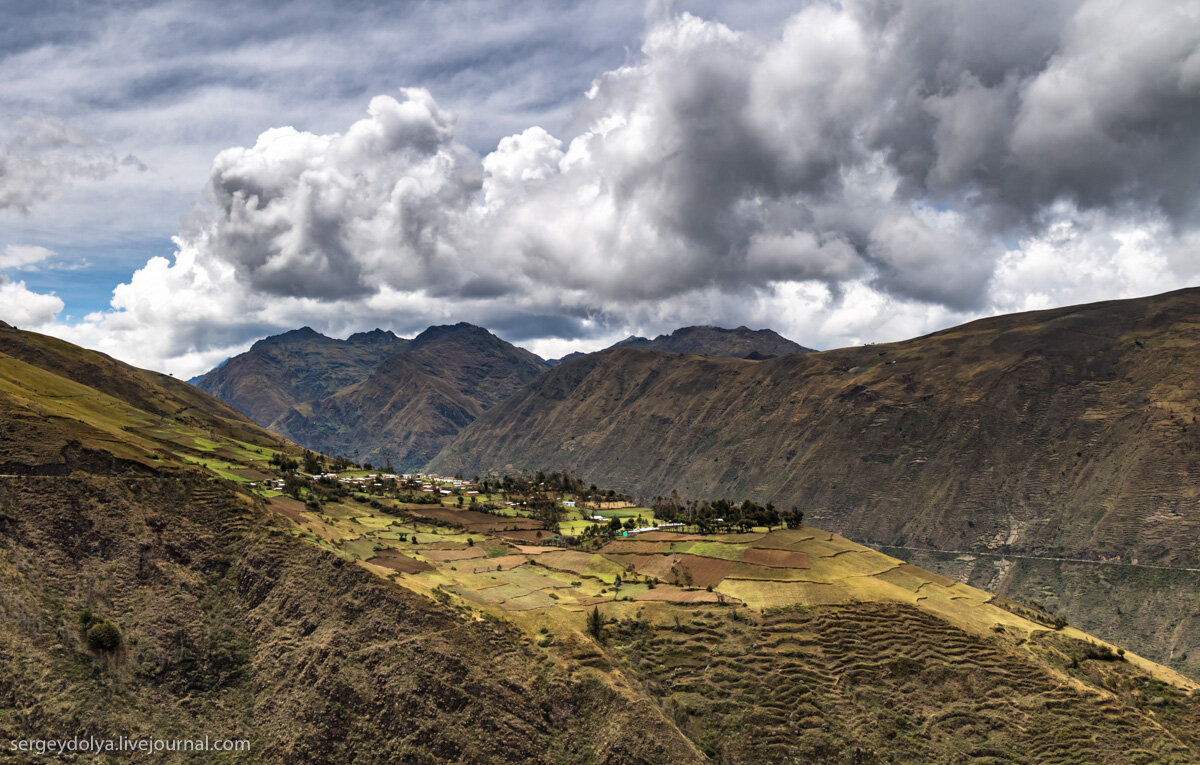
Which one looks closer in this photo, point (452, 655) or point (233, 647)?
point (452, 655)

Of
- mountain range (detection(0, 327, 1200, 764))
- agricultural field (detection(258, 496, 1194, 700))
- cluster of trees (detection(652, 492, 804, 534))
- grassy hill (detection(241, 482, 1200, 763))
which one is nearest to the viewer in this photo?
mountain range (detection(0, 327, 1200, 764))

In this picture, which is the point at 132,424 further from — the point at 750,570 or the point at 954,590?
the point at 954,590

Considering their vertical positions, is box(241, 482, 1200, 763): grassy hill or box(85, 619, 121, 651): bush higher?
box(85, 619, 121, 651): bush

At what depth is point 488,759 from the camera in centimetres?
6519

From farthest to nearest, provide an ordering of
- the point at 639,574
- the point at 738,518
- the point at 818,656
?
the point at 738,518 < the point at 639,574 < the point at 818,656

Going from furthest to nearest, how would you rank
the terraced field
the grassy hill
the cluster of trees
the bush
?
1. the cluster of trees
2. the grassy hill
3. the terraced field
4. the bush

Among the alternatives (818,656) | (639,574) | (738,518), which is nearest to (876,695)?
(818,656)

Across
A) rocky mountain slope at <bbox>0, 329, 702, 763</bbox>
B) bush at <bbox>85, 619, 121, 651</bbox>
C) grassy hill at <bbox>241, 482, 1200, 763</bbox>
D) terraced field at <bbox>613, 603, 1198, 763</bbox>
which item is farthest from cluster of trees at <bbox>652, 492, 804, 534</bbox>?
bush at <bbox>85, 619, 121, 651</bbox>

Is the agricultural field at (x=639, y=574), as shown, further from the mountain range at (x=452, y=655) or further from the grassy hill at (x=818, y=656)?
the mountain range at (x=452, y=655)

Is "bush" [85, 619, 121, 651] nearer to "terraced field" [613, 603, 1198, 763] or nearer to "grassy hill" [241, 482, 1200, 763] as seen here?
"grassy hill" [241, 482, 1200, 763]

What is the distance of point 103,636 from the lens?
224 ft

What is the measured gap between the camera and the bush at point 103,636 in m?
67.7

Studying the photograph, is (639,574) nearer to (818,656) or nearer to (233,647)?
(818,656)

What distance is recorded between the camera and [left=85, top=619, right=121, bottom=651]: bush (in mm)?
67688
